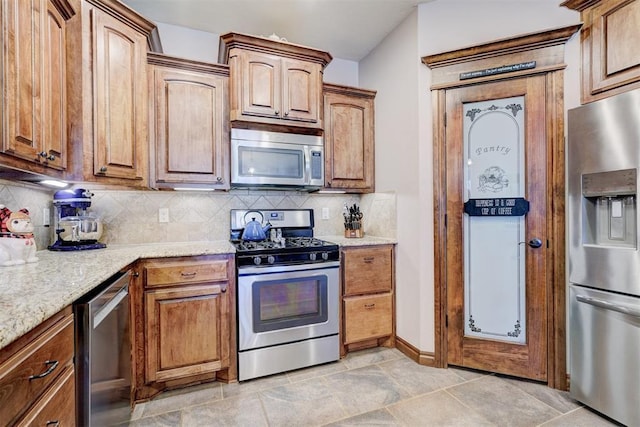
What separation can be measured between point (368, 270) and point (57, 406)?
211cm

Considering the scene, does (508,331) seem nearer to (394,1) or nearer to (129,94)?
(394,1)

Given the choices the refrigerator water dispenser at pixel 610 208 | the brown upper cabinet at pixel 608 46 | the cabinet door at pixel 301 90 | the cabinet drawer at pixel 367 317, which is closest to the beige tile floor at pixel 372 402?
the cabinet drawer at pixel 367 317

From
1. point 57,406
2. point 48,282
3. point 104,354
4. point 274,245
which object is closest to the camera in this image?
point 57,406

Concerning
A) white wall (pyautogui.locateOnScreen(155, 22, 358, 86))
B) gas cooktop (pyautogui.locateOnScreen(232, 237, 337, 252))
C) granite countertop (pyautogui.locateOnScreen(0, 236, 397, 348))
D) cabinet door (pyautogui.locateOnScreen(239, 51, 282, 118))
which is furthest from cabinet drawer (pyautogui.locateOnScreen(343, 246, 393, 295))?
white wall (pyautogui.locateOnScreen(155, 22, 358, 86))

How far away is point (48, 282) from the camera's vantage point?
116 centimetres

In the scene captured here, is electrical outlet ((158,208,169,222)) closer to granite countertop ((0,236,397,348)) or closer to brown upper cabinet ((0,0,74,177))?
granite countertop ((0,236,397,348))

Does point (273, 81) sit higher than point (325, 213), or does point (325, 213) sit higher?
point (273, 81)

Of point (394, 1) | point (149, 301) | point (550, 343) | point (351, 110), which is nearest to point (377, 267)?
point (550, 343)

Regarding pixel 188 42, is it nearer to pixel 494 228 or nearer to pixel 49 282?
pixel 49 282

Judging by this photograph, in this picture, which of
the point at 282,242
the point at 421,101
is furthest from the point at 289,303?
the point at 421,101

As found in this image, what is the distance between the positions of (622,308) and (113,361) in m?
2.60

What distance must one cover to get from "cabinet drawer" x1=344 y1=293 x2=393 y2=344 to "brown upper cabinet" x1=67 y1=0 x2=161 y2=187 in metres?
1.89

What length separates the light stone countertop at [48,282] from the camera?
78 centimetres

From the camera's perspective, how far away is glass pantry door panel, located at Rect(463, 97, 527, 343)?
2.19m
